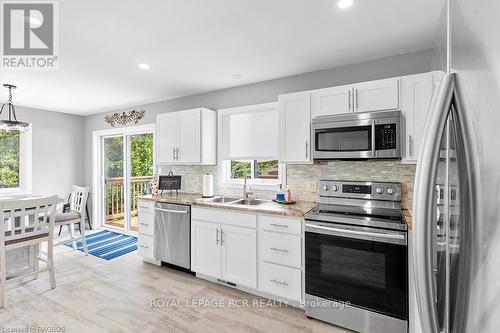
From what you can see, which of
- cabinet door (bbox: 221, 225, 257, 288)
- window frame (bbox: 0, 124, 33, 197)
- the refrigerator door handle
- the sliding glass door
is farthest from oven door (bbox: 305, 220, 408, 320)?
window frame (bbox: 0, 124, 33, 197)

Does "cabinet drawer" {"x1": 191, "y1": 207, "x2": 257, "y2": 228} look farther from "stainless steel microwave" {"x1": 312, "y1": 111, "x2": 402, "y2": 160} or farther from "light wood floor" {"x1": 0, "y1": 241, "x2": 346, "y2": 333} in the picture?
"stainless steel microwave" {"x1": 312, "y1": 111, "x2": 402, "y2": 160}

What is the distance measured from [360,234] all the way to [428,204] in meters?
1.54

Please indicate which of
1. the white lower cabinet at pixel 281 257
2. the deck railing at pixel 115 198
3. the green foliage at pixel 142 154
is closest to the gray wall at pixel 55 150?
the deck railing at pixel 115 198

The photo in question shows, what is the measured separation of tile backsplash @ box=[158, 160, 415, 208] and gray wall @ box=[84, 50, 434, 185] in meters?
0.92

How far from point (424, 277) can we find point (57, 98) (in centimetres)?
518

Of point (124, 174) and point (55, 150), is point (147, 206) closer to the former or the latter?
point (124, 174)

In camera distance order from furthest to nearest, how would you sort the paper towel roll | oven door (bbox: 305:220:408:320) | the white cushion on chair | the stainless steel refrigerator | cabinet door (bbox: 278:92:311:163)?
the white cushion on chair, the paper towel roll, cabinet door (bbox: 278:92:311:163), oven door (bbox: 305:220:408:320), the stainless steel refrigerator

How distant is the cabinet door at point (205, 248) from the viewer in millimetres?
2812

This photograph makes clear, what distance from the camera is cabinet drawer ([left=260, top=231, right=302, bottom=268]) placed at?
2.32 metres

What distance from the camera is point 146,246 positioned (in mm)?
3424

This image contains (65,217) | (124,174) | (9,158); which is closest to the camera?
(65,217)

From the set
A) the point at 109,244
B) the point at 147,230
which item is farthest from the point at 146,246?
the point at 109,244

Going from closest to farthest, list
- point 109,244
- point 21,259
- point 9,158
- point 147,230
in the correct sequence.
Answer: point 21,259, point 147,230, point 109,244, point 9,158

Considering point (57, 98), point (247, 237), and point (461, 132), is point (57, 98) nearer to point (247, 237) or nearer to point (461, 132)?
point (247, 237)
